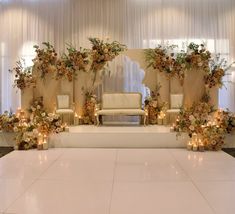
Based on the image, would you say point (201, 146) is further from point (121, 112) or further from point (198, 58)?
point (198, 58)

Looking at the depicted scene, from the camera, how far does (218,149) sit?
5.93 m

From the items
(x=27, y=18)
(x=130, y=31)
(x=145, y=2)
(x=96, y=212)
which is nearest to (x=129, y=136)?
(x=96, y=212)

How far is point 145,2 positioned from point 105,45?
2517mm

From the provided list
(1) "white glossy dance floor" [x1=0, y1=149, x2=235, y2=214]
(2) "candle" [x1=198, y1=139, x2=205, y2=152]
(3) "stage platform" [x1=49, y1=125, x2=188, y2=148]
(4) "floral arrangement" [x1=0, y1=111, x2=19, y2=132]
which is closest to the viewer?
(1) "white glossy dance floor" [x1=0, y1=149, x2=235, y2=214]

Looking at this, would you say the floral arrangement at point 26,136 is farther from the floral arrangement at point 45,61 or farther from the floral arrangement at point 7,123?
the floral arrangement at point 45,61

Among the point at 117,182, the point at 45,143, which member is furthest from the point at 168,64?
the point at 117,182

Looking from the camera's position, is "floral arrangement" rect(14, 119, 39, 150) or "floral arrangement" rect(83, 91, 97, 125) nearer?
"floral arrangement" rect(14, 119, 39, 150)

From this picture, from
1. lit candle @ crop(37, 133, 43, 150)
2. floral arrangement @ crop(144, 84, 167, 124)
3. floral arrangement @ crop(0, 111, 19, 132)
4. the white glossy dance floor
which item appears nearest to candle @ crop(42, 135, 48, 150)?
lit candle @ crop(37, 133, 43, 150)

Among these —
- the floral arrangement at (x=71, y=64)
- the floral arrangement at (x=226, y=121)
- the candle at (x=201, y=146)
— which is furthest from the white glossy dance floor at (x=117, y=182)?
the floral arrangement at (x=71, y=64)

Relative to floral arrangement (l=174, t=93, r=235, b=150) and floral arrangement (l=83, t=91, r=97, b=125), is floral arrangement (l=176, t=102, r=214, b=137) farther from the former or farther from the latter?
floral arrangement (l=83, t=91, r=97, b=125)

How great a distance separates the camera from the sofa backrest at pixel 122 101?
790 centimetres

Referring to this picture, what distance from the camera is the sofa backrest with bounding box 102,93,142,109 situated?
790 cm

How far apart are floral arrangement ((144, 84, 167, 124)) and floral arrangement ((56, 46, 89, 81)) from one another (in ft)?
6.03

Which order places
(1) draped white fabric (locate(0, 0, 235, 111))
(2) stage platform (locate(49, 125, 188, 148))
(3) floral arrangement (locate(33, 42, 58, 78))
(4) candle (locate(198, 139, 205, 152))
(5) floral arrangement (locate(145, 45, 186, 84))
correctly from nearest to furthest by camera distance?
1. (4) candle (locate(198, 139, 205, 152))
2. (2) stage platform (locate(49, 125, 188, 148))
3. (5) floral arrangement (locate(145, 45, 186, 84))
4. (3) floral arrangement (locate(33, 42, 58, 78))
5. (1) draped white fabric (locate(0, 0, 235, 111))
